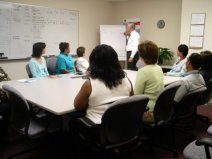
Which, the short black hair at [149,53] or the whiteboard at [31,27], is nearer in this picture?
the short black hair at [149,53]

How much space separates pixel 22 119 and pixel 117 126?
87cm

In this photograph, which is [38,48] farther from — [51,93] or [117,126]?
[117,126]

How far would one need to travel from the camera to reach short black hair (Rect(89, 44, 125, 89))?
1.87 meters

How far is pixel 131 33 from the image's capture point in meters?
5.88

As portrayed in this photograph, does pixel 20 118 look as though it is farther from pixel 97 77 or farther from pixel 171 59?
pixel 171 59

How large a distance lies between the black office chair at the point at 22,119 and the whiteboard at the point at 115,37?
14.2ft

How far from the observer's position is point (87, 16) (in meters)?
6.12

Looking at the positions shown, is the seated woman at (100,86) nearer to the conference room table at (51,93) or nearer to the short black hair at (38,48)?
the conference room table at (51,93)

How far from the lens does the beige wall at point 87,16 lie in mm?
5129

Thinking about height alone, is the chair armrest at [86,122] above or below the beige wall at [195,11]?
below

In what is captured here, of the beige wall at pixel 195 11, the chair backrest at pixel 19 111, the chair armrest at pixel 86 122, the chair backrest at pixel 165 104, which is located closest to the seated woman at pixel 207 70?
the chair backrest at pixel 165 104

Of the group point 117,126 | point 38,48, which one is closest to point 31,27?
point 38,48

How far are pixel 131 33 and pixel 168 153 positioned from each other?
3.82 m

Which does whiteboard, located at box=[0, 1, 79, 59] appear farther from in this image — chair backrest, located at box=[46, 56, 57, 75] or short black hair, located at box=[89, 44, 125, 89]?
short black hair, located at box=[89, 44, 125, 89]
